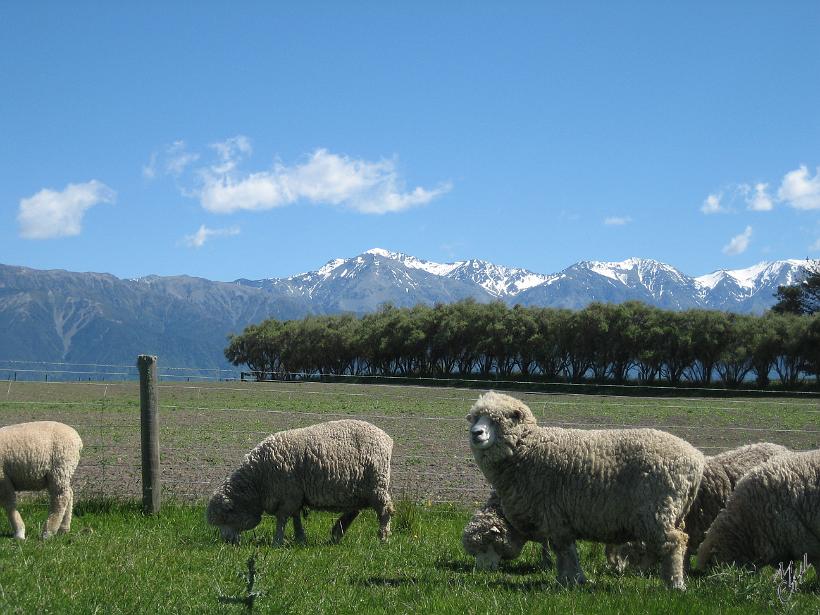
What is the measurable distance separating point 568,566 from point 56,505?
576 cm

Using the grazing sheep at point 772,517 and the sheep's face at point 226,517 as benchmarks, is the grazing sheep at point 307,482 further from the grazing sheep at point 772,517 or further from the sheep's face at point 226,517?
the grazing sheep at point 772,517

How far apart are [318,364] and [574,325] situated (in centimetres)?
3240

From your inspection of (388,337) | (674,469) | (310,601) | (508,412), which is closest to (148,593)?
(310,601)

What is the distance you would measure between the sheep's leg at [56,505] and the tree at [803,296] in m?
81.5

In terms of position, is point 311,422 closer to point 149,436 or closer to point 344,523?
point 149,436

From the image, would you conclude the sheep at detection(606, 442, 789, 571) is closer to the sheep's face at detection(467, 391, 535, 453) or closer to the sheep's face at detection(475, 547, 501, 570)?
the sheep's face at detection(475, 547, 501, 570)

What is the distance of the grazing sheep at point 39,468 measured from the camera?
9.14 meters

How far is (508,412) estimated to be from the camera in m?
7.79

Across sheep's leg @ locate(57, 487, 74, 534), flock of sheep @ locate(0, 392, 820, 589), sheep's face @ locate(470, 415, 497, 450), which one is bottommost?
sheep's leg @ locate(57, 487, 74, 534)

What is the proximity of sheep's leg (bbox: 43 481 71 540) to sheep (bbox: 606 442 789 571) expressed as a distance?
6.09 metres

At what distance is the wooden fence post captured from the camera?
10.6 m

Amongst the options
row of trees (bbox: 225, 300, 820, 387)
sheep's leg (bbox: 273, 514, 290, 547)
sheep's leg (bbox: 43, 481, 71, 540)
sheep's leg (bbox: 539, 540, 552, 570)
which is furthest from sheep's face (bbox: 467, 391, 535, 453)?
row of trees (bbox: 225, 300, 820, 387)

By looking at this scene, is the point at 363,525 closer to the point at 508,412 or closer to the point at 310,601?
the point at 508,412

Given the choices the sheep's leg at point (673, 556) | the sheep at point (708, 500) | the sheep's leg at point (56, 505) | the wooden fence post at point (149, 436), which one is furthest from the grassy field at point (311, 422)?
the sheep's leg at point (673, 556)
